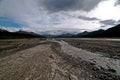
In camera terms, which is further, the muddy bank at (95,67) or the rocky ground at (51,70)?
the muddy bank at (95,67)

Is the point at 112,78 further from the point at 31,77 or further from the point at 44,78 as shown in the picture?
the point at 31,77

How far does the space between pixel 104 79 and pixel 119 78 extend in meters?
1.45

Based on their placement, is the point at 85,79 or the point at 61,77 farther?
the point at 61,77

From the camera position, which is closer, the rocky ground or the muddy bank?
the rocky ground

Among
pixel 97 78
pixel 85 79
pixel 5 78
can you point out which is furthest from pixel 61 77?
pixel 5 78

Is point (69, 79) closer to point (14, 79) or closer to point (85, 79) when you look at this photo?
point (85, 79)

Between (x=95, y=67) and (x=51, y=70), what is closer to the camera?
(x=51, y=70)

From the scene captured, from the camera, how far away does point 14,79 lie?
10.9 meters

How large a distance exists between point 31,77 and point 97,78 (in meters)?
6.08

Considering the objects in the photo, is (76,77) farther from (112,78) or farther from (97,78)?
(112,78)

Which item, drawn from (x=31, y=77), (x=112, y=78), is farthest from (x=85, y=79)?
(x=31, y=77)

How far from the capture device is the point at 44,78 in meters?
11.1

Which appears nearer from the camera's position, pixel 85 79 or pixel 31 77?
pixel 85 79

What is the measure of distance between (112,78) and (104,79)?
0.85 m
